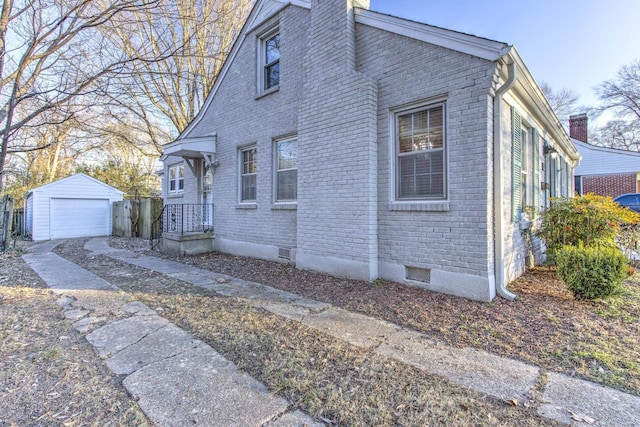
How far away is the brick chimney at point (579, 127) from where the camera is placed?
59.1 feet

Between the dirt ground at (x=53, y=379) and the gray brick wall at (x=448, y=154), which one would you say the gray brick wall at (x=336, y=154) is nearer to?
the gray brick wall at (x=448, y=154)

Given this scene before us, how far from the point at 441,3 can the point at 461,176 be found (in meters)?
5.46

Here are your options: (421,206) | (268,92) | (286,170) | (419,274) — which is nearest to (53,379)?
(419,274)

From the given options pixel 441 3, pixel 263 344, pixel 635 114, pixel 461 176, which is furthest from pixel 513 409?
pixel 635 114

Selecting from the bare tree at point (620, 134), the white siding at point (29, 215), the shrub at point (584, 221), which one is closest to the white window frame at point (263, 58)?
the shrub at point (584, 221)

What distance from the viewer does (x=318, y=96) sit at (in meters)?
6.30

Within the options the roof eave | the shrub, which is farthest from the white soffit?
the shrub

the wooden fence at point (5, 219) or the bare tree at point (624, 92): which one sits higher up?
the bare tree at point (624, 92)

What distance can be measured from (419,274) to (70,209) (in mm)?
16795

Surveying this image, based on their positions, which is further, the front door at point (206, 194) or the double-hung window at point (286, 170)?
the front door at point (206, 194)

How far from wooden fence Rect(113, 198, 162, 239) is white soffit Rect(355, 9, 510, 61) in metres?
11.1

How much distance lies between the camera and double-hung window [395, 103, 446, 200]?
197 inches

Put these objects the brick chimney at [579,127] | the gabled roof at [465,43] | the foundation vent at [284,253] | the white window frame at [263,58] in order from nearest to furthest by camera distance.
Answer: the gabled roof at [465,43]
the foundation vent at [284,253]
the white window frame at [263,58]
the brick chimney at [579,127]

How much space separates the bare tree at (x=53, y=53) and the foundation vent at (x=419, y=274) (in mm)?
6244
